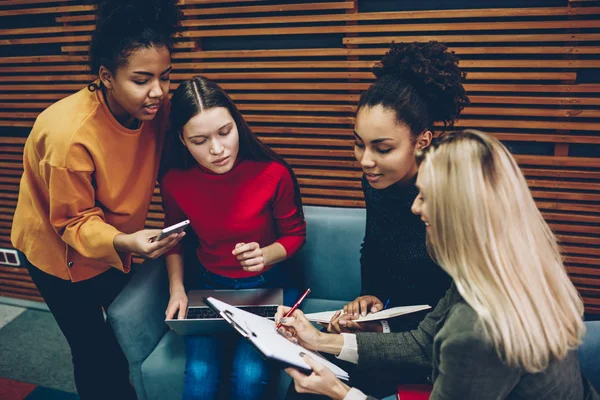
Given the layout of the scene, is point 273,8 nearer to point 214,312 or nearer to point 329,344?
point 214,312

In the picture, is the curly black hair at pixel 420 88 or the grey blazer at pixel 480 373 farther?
the curly black hair at pixel 420 88

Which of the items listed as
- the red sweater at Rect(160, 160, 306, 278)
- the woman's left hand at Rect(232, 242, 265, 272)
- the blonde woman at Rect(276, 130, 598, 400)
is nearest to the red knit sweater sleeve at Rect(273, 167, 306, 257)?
the red sweater at Rect(160, 160, 306, 278)

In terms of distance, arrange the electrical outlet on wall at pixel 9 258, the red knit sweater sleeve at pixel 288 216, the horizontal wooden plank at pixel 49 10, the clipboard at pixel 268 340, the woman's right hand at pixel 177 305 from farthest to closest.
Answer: the electrical outlet on wall at pixel 9 258
the horizontal wooden plank at pixel 49 10
the red knit sweater sleeve at pixel 288 216
the woman's right hand at pixel 177 305
the clipboard at pixel 268 340

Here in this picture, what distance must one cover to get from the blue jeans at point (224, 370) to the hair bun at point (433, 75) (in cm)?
121

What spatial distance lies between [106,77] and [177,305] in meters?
1.00

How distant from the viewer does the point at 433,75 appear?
5.53 ft

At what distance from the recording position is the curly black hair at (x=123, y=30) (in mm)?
1760

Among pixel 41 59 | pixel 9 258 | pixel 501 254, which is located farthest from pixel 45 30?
pixel 501 254

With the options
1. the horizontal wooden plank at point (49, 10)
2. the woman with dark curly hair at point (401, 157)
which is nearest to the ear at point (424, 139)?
the woman with dark curly hair at point (401, 157)

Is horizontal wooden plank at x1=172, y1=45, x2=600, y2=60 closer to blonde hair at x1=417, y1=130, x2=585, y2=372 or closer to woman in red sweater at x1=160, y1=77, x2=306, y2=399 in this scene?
woman in red sweater at x1=160, y1=77, x2=306, y2=399

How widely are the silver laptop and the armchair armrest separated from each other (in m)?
0.19

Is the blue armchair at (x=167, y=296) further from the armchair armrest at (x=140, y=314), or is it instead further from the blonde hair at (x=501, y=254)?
the blonde hair at (x=501, y=254)

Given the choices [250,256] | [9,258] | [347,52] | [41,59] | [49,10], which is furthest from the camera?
[9,258]

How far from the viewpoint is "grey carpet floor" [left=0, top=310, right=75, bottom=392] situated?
276 centimetres
